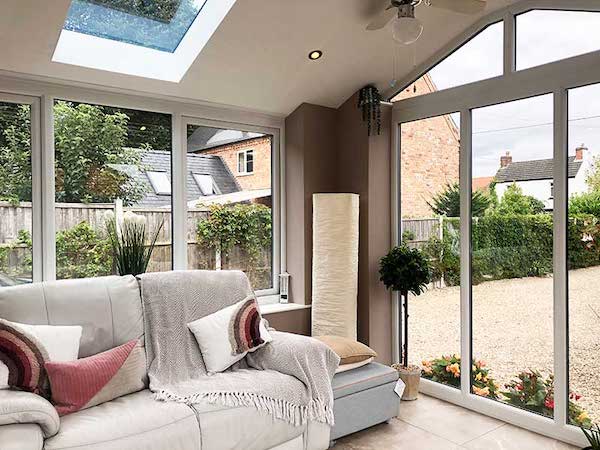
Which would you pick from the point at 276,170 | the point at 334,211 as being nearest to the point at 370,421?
the point at 334,211

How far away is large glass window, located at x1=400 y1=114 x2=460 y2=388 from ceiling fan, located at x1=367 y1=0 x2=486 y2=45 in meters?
1.27

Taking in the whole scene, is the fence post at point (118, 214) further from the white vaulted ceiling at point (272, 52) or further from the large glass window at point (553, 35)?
the large glass window at point (553, 35)

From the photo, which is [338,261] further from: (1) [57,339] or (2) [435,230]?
(1) [57,339]

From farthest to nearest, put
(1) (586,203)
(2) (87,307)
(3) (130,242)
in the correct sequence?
1. (3) (130,242)
2. (1) (586,203)
3. (2) (87,307)

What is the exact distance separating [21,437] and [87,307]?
36.7 inches

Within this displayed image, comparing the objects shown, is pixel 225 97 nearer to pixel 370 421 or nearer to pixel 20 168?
pixel 20 168

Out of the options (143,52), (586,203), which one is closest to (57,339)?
(143,52)

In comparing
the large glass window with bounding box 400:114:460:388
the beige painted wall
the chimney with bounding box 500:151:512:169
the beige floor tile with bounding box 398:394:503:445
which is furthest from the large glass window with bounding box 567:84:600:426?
the beige painted wall

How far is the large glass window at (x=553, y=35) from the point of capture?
3023 millimetres

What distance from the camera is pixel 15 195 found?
3148mm

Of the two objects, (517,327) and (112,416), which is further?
(517,327)

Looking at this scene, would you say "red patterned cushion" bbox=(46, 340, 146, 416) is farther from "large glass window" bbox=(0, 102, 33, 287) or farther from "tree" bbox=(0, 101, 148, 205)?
"tree" bbox=(0, 101, 148, 205)

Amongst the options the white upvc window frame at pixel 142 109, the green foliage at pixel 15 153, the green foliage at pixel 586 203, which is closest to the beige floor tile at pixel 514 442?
the green foliage at pixel 586 203

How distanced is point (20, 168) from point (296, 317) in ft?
7.49
